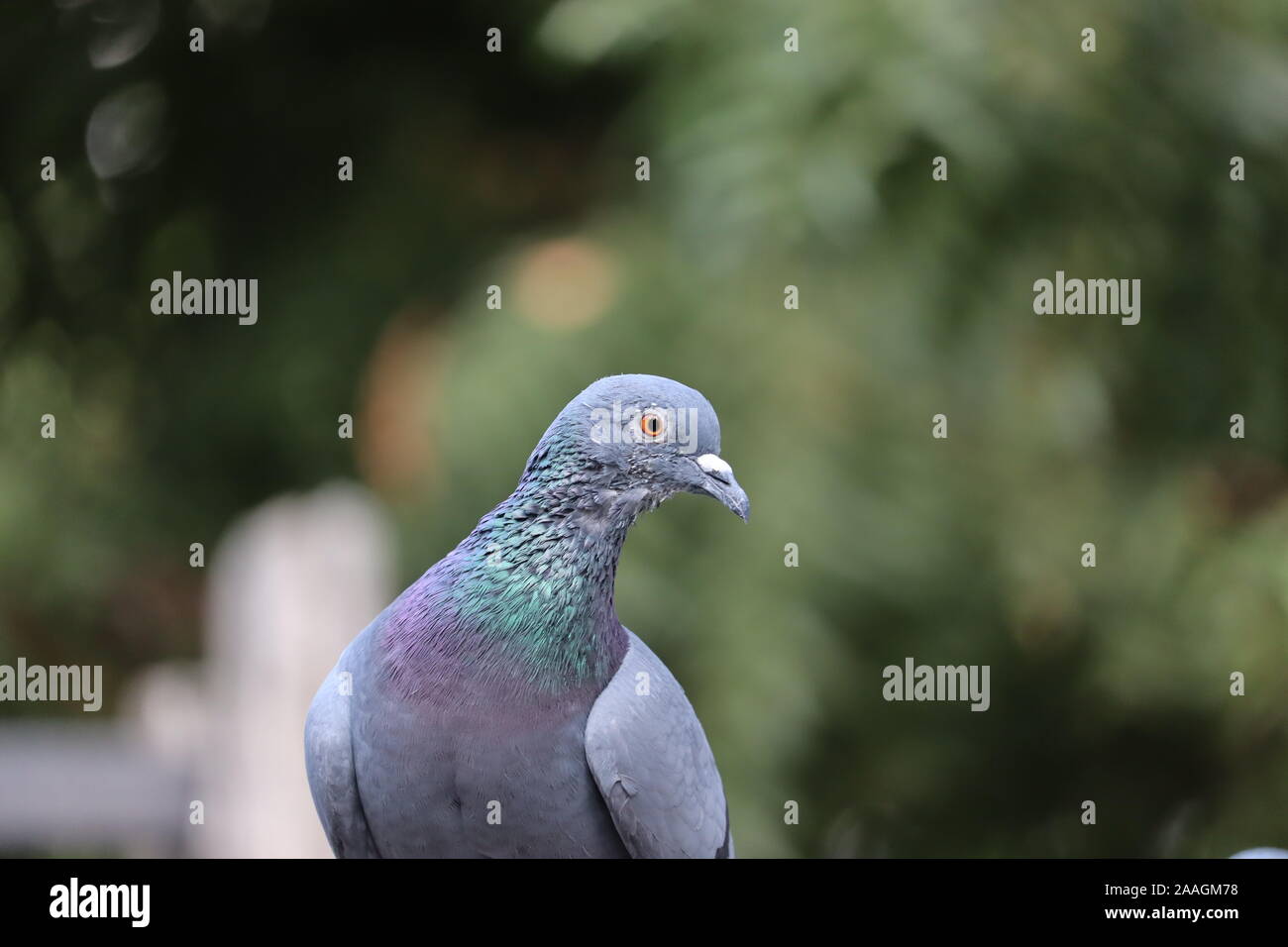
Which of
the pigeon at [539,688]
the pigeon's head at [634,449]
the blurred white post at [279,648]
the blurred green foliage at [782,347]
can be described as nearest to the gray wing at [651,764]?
the pigeon at [539,688]

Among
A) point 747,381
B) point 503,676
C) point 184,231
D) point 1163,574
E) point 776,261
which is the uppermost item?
point 184,231

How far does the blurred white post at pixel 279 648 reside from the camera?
119 inches

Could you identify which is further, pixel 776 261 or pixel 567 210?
pixel 567 210

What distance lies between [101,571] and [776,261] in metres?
2.61

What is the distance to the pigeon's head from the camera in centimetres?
107

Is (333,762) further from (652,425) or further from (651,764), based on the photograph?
(652,425)

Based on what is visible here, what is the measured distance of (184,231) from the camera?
4.00 meters

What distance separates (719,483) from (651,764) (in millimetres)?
343

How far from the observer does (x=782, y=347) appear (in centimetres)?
321

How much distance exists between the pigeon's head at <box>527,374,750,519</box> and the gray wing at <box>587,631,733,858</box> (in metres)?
0.22

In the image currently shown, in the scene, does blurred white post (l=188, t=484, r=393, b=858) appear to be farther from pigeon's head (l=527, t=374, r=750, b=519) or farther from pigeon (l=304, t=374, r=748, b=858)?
pigeon's head (l=527, t=374, r=750, b=519)
